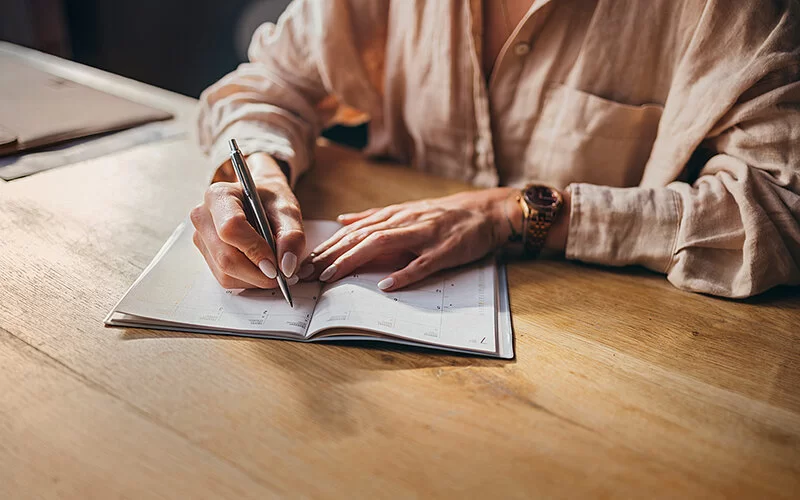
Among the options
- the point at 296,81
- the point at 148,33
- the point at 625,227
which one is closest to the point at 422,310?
the point at 625,227

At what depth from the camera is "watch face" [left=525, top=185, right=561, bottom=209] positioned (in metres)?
0.83

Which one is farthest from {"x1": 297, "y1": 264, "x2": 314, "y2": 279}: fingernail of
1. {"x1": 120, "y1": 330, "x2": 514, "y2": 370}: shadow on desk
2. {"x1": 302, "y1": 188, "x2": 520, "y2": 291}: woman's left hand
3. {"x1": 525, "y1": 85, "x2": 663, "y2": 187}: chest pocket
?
{"x1": 525, "y1": 85, "x2": 663, "y2": 187}: chest pocket

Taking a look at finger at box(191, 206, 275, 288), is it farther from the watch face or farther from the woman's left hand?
the watch face

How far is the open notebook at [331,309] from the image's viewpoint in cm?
64

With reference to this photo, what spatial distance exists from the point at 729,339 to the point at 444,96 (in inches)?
22.7

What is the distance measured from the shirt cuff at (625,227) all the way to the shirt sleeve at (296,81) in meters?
0.46

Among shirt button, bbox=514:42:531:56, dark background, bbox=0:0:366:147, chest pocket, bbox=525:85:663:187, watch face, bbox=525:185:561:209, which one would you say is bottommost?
dark background, bbox=0:0:366:147

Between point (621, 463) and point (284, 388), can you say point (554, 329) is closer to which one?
point (621, 463)

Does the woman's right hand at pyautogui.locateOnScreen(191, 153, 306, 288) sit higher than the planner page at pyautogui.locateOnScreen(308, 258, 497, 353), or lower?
higher

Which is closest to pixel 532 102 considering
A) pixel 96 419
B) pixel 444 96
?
pixel 444 96

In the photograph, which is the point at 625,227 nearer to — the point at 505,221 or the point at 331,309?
the point at 505,221

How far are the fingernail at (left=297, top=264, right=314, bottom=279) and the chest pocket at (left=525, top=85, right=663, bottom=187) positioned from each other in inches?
18.3

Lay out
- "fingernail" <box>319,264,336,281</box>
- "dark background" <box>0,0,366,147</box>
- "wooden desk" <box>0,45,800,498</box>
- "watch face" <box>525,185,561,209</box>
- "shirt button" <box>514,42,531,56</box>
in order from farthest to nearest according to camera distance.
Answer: "dark background" <box>0,0,366,147</box>
"shirt button" <box>514,42,531,56</box>
"watch face" <box>525,185,561,209</box>
"fingernail" <box>319,264,336,281</box>
"wooden desk" <box>0,45,800,498</box>

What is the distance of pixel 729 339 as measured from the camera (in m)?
0.69
